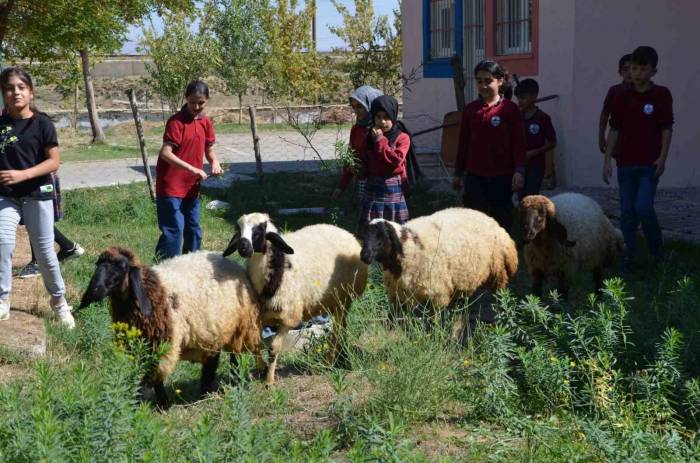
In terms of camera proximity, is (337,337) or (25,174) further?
(25,174)

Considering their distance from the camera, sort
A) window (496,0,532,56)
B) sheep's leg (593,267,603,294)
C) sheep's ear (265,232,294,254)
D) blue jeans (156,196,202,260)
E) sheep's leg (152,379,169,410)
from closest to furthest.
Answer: sheep's leg (152,379,169,410)
sheep's ear (265,232,294,254)
blue jeans (156,196,202,260)
sheep's leg (593,267,603,294)
window (496,0,532,56)

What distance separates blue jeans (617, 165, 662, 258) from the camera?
8453mm

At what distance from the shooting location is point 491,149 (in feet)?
25.0

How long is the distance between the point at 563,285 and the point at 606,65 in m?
5.96

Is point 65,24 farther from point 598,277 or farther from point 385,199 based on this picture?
point 598,277

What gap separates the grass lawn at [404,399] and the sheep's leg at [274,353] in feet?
0.45

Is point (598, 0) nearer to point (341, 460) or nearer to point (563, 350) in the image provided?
point (563, 350)

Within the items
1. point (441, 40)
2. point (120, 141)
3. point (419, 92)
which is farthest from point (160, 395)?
point (120, 141)

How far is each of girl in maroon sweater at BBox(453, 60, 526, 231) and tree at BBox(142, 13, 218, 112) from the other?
2102 cm

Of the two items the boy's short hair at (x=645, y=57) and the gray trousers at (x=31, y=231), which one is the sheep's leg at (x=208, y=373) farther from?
the boy's short hair at (x=645, y=57)

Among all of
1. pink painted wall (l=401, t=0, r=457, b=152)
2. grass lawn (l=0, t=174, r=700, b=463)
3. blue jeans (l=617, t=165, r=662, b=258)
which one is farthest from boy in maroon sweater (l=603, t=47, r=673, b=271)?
pink painted wall (l=401, t=0, r=457, b=152)

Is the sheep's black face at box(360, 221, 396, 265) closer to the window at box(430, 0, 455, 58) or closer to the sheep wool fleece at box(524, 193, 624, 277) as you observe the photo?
the sheep wool fleece at box(524, 193, 624, 277)

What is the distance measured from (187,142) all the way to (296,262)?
2.00m

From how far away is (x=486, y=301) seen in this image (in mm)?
7938
